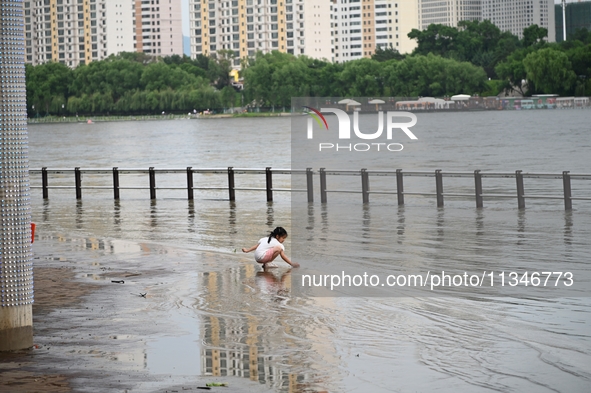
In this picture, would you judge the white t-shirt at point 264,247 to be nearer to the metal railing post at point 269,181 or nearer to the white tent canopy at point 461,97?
the metal railing post at point 269,181

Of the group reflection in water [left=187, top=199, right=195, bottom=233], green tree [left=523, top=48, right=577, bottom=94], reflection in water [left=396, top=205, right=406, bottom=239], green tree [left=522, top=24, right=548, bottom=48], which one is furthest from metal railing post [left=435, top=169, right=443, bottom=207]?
green tree [left=522, top=24, right=548, bottom=48]

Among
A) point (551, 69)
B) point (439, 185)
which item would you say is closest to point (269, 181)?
point (439, 185)

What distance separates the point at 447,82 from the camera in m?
170

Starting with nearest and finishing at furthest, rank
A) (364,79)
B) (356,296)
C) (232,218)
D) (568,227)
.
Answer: (356,296), (568,227), (232,218), (364,79)

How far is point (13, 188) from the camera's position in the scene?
966 centimetres

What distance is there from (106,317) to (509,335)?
4672 millimetres

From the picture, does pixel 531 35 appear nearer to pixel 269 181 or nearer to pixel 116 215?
pixel 269 181

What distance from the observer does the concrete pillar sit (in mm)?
9586

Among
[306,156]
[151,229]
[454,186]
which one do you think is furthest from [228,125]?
[151,229]

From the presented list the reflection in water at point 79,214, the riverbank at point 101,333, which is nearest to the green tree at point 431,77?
the reflection in water at point 79,214

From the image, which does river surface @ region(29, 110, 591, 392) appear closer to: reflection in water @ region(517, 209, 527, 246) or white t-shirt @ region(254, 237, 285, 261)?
reflection in water @ region(517, 209, 527, 246)

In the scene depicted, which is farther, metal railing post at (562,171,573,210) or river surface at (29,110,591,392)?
metal railing post at (562,171,573,210)

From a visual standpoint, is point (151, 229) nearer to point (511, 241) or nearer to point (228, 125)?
point (511, 241)

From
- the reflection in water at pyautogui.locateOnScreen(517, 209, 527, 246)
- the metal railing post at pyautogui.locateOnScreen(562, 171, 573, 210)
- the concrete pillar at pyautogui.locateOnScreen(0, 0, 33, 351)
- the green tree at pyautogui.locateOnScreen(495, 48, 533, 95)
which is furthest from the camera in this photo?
the green tree at pyautogui.locateOnScreen(495, 48, 533, 95)
